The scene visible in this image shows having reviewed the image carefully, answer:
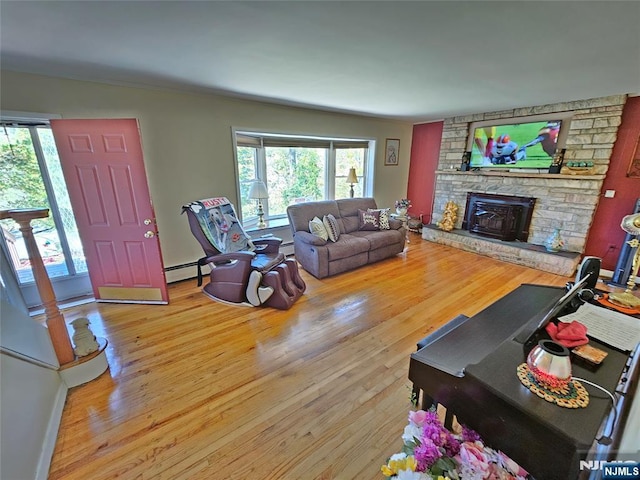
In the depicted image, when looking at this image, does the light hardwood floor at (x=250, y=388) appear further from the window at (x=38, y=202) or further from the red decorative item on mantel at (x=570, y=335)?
the red decorative item on mantel at (x=570, y=335)

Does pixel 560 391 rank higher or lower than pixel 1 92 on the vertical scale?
lower

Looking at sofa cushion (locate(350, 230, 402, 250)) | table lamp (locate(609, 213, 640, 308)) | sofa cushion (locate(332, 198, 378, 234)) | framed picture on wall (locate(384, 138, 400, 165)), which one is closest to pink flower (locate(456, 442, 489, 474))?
table lamp (locate(609, 213, 640, 308))

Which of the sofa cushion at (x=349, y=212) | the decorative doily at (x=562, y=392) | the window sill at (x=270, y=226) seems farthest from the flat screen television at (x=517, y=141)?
the decorative doily at (x=562, y=392)

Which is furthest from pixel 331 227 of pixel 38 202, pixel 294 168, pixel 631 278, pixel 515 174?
pixel 38 202

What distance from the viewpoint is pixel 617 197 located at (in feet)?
11.8

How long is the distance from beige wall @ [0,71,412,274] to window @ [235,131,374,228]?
0.26 metres

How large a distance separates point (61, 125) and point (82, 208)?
80 centimetres

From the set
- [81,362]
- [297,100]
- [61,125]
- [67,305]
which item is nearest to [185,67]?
[61,125]

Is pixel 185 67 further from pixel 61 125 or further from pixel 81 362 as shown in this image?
pixel 81 362

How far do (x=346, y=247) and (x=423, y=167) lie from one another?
3373 millimetres

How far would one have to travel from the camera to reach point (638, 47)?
6.19ft

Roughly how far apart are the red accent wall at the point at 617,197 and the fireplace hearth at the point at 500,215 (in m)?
0.78

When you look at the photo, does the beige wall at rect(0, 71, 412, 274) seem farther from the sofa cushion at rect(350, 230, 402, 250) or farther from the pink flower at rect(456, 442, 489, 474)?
the pink flower at rect(456, 442, 489, 474)

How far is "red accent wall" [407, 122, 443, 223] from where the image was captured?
5.68 m
